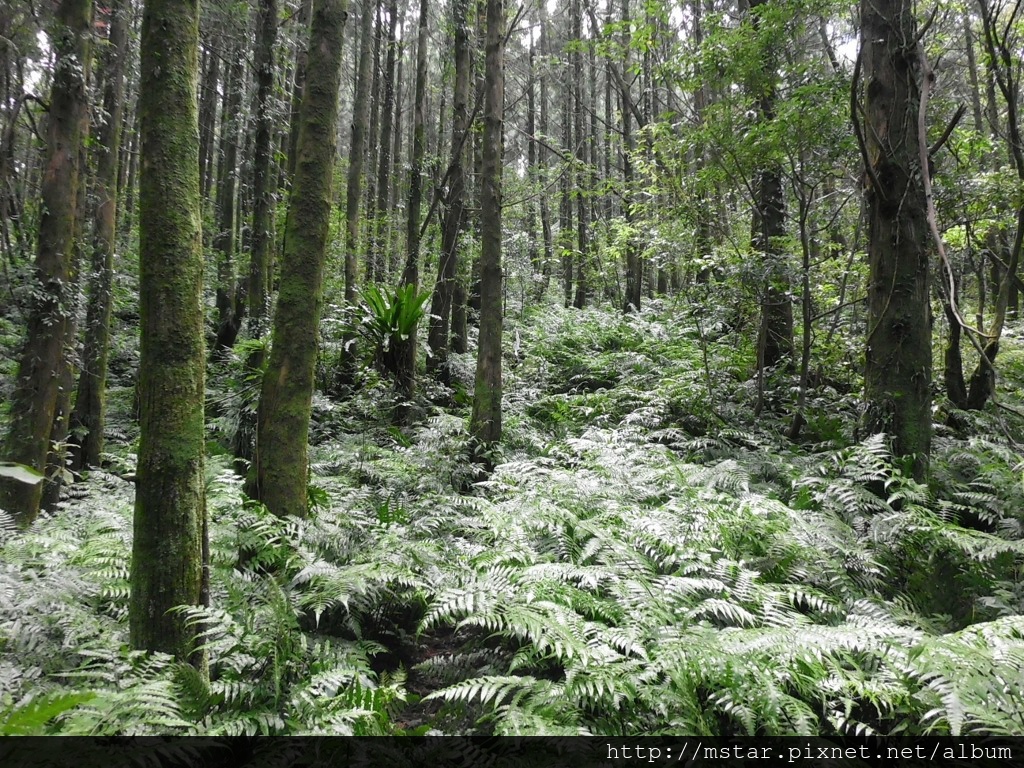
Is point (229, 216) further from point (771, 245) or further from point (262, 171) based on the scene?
point (771, 245)

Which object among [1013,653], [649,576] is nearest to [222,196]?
[649,576]

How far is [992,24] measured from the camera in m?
5.80

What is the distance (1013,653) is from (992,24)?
629 centimetres

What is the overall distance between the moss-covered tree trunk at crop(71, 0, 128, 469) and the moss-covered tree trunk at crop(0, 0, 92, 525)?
1.80 metres

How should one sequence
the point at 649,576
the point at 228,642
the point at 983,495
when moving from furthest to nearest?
the point at 983,495
the point at 649,576
the point at 228,642

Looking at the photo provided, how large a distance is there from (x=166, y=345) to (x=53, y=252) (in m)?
5.06

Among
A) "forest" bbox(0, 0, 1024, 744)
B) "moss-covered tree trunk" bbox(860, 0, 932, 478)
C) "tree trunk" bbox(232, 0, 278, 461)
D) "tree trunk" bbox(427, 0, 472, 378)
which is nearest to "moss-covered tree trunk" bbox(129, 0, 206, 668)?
"forest" bbox(0, 0, 1024, 744)

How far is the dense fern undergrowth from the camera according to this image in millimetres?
2596

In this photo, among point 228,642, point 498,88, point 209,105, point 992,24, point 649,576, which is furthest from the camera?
point 209,105

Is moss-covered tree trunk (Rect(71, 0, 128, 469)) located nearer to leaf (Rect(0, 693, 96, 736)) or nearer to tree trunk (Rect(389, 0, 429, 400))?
tree trunk (Rect(389, 0, 429, 400))

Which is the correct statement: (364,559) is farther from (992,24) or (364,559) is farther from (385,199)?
(385,199)

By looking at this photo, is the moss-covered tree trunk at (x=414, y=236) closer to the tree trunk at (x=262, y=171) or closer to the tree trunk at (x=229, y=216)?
the tree trunk at (x=262, y=171)

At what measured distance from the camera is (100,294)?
8023mm

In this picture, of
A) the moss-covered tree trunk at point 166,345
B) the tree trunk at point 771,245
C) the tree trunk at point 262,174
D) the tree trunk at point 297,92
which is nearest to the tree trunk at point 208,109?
the tree trunk at point 297,92
